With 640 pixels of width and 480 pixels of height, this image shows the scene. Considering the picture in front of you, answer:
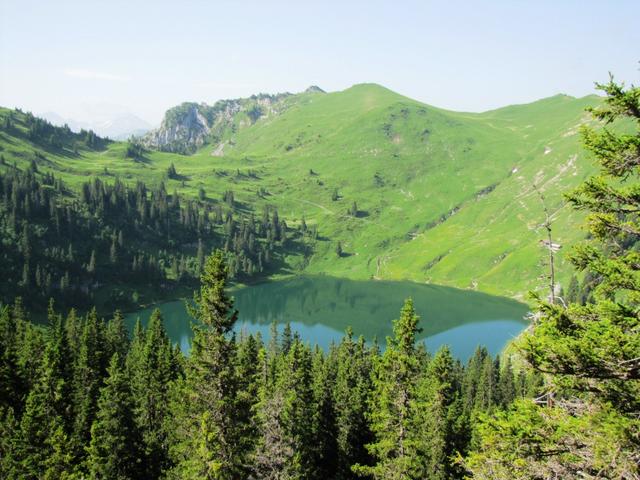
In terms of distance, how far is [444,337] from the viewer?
588 feet

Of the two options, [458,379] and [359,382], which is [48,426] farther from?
[458,379]

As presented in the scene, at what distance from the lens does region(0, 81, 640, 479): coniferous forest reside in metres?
13.4

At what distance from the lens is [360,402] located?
63.8m

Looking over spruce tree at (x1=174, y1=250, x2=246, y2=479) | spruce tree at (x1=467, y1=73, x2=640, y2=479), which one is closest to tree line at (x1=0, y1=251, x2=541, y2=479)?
spruce tree at (x1=174, y1=250, x2=246, y2=479)

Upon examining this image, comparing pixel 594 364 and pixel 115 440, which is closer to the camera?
pixel 594 364

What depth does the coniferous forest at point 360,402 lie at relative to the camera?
44.1 ft

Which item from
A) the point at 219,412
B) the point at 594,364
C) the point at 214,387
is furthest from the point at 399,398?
the point at 594,364

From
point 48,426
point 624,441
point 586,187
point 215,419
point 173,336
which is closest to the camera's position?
point 624,441

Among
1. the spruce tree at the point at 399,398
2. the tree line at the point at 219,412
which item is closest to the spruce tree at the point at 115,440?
the tree line at the point at 219,412

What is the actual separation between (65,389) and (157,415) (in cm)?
1375

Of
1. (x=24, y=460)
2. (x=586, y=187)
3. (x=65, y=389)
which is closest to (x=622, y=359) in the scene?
(x=586, y=187)

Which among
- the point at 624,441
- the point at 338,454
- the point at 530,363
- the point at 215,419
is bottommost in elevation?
the point at 338,454

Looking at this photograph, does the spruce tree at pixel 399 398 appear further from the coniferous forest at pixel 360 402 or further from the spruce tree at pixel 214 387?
the spruce tree at pixel 214 387

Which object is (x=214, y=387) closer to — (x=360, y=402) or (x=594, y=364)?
(x=594, y=364)
